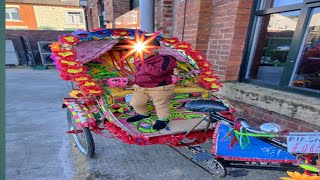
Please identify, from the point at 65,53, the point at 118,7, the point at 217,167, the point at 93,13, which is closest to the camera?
the point at 217,167

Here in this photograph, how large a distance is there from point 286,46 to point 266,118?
106 centimetres

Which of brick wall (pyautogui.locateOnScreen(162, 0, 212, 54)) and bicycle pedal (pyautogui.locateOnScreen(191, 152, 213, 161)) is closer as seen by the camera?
bicycle pedal (pyautogui.locateOnScreen(191, 152, 213, 161))

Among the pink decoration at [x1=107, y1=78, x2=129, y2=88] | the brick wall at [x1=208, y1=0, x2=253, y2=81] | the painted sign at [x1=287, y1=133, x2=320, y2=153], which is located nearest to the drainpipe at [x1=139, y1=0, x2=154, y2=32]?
the brick wall at [x1=208, y1=0, x2=253, y2=81]

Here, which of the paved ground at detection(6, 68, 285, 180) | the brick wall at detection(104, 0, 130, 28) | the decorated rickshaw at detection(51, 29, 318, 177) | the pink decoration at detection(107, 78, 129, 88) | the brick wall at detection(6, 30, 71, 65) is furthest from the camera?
the brick wall at detection(6, 30, 71, 65)

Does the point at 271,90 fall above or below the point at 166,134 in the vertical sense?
above

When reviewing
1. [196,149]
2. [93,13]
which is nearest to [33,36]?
[93,13]

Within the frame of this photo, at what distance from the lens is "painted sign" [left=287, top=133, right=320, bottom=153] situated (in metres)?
1.44

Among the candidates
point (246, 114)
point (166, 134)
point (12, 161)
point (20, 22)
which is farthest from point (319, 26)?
point (20, 22)

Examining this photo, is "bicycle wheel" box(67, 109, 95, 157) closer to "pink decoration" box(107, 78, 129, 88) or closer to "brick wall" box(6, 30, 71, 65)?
"pink decoration" box(107, 78, 129, 88)

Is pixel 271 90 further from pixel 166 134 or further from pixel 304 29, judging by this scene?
pixel 166 134

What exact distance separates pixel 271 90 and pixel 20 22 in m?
30.2

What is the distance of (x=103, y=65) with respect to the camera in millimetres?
3234

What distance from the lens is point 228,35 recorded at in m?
3.30

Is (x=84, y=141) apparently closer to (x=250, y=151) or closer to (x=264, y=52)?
(x=250, y=151)
